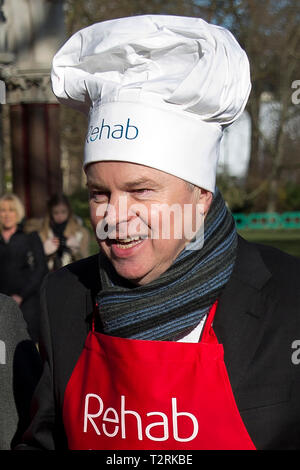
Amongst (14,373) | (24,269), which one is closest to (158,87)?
(14,373)

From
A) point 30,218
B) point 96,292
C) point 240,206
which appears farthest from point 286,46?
point 96,292

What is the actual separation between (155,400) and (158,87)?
0.78 m

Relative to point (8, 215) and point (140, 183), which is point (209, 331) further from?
point (8, 215)

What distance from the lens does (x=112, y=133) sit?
1922 mm

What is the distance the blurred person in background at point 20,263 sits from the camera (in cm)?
653

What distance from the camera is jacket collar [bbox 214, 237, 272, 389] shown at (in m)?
1.87

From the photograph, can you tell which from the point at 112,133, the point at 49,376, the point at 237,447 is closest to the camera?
the point at 237,447

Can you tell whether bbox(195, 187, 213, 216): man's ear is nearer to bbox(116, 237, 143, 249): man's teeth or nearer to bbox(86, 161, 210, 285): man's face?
bbox(86, 161, 210, 285): man's face

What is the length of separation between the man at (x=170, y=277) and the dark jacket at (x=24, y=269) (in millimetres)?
4577

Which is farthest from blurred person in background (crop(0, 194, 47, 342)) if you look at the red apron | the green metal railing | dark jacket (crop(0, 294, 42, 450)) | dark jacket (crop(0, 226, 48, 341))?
the green metal railing

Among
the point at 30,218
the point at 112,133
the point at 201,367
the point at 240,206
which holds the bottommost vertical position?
the point at 240,206

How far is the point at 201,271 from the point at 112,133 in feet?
1.39

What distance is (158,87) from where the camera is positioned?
1865 millimetres

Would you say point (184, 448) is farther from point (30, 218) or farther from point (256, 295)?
point (30, 218)
